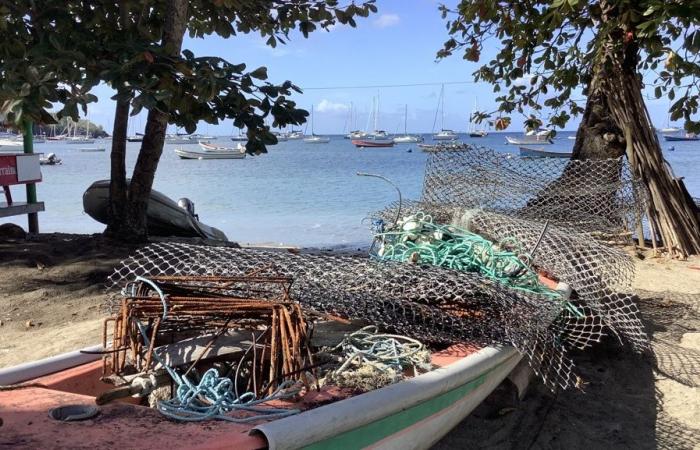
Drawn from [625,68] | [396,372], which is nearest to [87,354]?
[396,372]

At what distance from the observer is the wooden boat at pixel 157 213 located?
8922 millimetres

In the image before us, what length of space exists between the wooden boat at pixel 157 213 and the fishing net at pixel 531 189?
4427 millimetres

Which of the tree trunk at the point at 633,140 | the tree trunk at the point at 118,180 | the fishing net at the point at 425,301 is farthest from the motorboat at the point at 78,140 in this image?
the fishing net at the point at 425,301

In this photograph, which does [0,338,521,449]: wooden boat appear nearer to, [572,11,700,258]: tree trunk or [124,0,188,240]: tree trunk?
[124,0,188,240]: tree trunk

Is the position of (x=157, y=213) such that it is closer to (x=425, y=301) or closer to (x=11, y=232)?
(x=11, y=232)

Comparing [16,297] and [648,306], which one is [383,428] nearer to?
[648,306]

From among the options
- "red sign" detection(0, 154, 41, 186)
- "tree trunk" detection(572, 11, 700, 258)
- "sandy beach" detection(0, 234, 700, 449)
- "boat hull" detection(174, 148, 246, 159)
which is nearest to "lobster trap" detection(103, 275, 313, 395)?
"sandy beach" detection(0, 234, 700, 449)

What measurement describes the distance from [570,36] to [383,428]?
8.84 m

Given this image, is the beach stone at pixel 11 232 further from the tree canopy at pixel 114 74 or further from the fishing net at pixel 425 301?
the fishing net at pixel 425 301

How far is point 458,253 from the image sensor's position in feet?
13.9

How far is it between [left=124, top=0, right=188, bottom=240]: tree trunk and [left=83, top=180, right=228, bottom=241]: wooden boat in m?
1.05

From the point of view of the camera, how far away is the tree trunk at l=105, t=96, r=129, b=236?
8016 millimetres

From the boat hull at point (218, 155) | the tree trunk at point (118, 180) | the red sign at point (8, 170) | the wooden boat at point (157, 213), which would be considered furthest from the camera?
the boat hull at point (218, 155)

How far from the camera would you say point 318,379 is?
9.41ft
